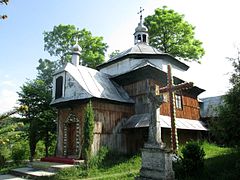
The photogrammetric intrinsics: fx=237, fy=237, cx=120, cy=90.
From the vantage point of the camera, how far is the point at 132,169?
12500mm

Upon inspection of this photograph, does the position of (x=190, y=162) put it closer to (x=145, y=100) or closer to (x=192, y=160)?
Answer: (x=192, y=160)

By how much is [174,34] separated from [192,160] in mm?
19654

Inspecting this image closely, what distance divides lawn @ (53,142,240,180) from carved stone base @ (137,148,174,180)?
93cm

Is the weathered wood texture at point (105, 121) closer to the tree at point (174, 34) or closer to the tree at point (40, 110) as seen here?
the tree at point (40, 110)

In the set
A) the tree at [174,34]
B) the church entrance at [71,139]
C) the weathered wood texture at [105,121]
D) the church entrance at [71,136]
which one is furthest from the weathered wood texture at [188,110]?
the church entrance at [71,139]

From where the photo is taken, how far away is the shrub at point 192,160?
9117mm

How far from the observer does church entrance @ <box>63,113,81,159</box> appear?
15.8 m

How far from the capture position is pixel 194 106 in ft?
68.9

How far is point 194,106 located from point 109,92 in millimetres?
8553

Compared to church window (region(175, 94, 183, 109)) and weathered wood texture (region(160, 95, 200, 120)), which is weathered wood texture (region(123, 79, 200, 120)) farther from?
church window (region(175, 94, 183, 109))

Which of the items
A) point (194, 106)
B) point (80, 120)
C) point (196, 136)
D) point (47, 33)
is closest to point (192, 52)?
point (194, 106)

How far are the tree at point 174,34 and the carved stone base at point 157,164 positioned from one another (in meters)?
18.6

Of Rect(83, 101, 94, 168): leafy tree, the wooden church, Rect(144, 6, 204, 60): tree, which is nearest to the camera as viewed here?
Rect(83, 101, 94, 168): leafy tree

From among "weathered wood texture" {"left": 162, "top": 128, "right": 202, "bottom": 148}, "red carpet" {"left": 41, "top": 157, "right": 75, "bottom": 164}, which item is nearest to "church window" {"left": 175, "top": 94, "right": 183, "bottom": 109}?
"weathered wood texture" {"left": 162, "top": 128, "right": 202, "bottom": 148}
